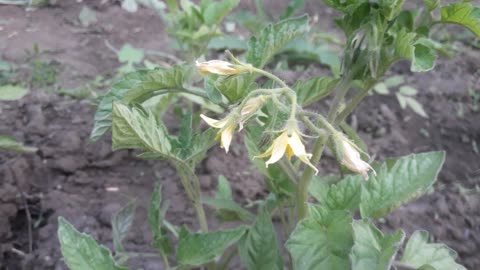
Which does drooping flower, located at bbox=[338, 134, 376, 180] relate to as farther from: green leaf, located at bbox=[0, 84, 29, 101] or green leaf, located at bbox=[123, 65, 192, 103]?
green leaf, located at bbox=[0, 84, 29, 101]

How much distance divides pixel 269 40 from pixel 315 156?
0.93ft

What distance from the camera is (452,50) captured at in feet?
9.74

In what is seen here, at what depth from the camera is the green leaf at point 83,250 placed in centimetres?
135

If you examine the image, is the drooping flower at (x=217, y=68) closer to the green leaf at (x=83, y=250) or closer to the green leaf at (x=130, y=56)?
the green leaf at (x=83, y=250)

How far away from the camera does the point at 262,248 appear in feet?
4.66

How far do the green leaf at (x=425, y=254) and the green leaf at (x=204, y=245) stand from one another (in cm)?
42

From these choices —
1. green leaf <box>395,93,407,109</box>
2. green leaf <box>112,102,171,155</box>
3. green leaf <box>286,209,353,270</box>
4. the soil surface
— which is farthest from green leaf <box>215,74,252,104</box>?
green leaf <box>395,93,407,109</box>

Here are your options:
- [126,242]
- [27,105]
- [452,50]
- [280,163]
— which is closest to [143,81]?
[280,163]

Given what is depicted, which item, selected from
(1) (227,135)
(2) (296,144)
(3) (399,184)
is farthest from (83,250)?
(3) (399,184)

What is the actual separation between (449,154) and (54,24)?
2.19 m

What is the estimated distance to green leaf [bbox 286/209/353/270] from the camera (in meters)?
1.23

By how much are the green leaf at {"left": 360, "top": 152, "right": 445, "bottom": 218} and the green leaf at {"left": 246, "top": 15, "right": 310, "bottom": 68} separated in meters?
0.38

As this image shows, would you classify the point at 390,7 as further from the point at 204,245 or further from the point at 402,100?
the point at 402,100

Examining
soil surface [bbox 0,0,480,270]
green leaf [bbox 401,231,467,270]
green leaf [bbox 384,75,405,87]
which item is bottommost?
soil surface [bbox 0,0,480,270]
